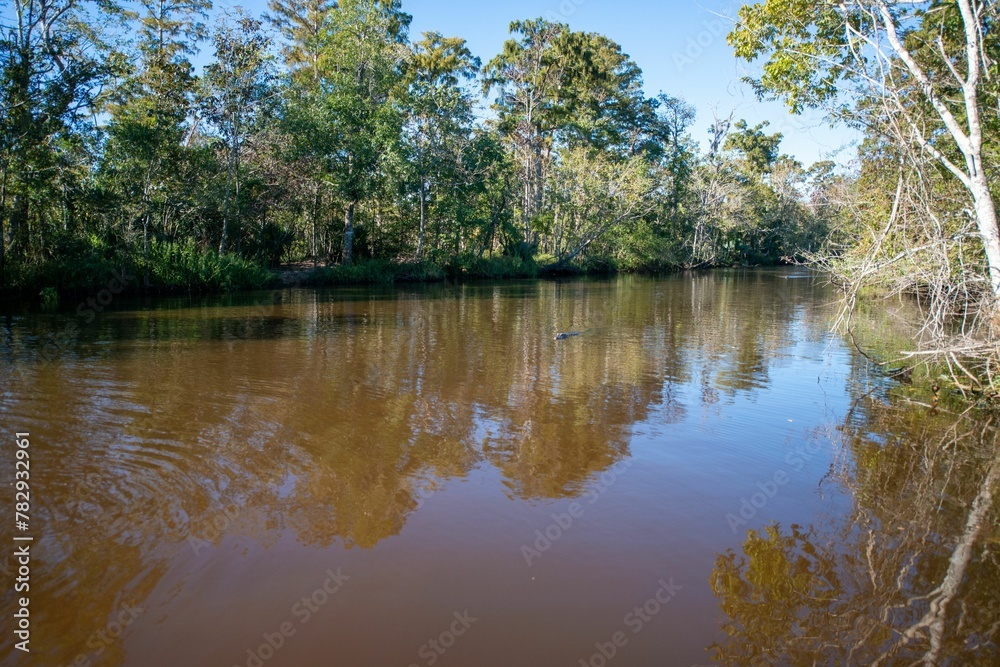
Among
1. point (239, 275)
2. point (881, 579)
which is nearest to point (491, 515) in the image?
point (881, 579)

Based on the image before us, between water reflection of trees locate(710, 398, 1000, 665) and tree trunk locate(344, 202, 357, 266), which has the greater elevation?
tree trunk locate(344, 202, 357, 266)

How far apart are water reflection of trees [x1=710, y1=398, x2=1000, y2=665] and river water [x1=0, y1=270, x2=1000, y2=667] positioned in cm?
2

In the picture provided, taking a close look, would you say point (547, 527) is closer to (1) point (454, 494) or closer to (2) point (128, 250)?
(1) point (454, 494)

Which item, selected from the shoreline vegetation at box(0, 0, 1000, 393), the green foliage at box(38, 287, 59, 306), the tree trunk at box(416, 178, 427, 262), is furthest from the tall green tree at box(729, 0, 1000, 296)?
the tree trunk at box(416, 178, 427, 262)

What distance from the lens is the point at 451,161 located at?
2911cm

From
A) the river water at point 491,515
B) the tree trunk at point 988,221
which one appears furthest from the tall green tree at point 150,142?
the tree trunk at point 988,221

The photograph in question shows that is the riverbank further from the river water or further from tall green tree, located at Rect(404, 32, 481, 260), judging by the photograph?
the river water

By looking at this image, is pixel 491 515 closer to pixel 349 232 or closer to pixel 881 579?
pixel 881 579

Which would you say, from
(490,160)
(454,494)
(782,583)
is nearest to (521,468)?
(454,494)

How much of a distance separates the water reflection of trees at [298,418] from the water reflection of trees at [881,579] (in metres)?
1.68

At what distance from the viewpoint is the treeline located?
59.7ft

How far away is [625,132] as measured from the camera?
45906 millimetres

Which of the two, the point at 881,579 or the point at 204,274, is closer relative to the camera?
the point at 881,579

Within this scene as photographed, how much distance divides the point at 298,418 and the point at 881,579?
17.4 ft
